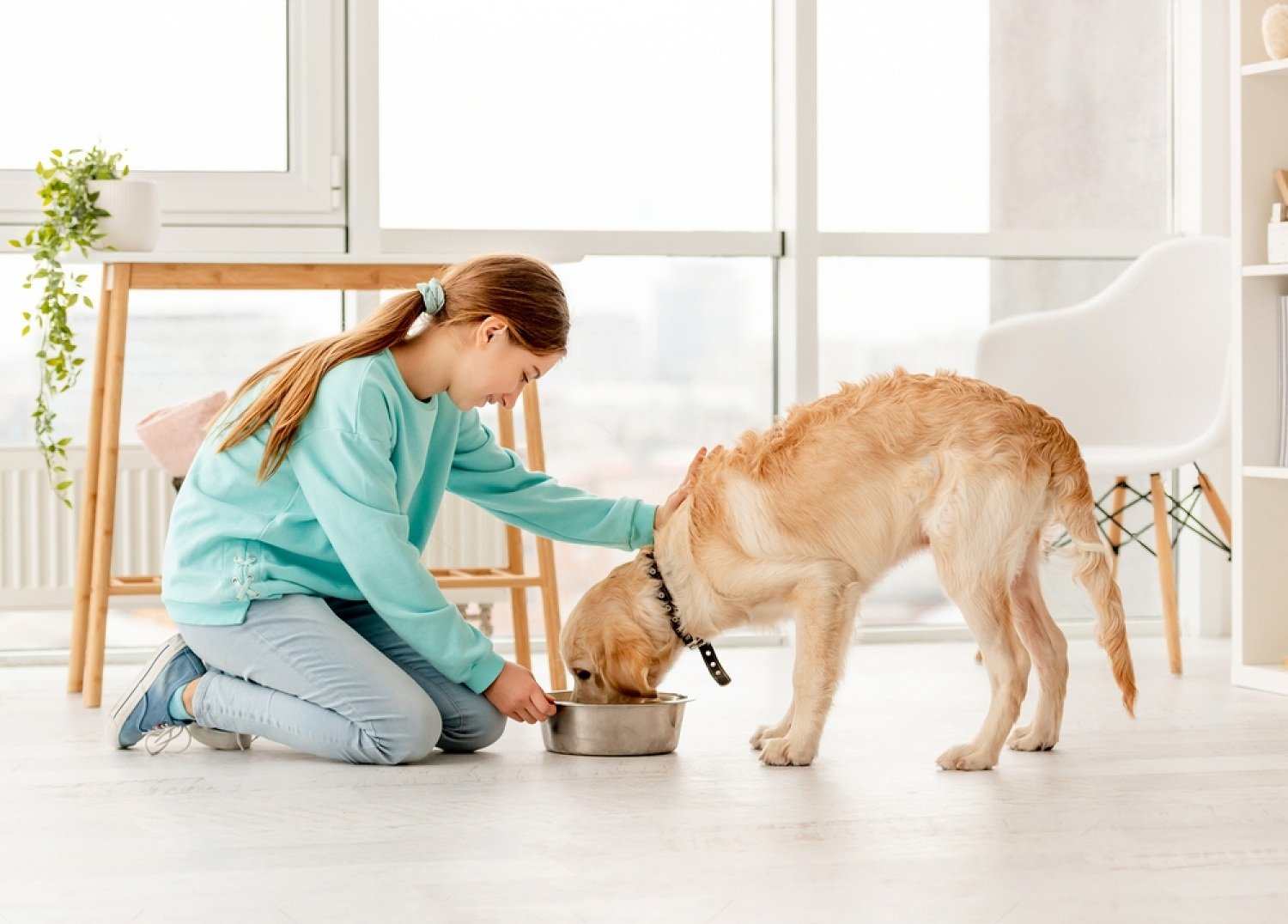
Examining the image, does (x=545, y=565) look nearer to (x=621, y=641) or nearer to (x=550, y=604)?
(x=550, y=604)

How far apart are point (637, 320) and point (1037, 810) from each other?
2.26m

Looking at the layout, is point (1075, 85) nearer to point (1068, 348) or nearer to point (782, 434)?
point (1068, 348)

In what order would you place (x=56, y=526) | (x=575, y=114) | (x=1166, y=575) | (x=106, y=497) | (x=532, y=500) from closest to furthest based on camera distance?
(x=532, y=500) → (x=106, y=497) → (x=1166, y=575) → (x=56, y=526) → (x=575, y=114)

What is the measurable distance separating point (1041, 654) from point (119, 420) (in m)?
1.82

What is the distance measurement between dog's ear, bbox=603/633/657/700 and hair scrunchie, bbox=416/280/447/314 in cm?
58

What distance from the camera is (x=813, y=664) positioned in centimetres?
221

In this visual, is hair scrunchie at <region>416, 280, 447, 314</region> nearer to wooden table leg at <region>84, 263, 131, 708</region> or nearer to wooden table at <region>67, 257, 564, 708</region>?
wooden table at <region>67, 257, 564, 708</region>

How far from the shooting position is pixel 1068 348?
12.3ft

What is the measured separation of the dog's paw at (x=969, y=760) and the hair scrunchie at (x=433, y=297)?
3.35 ft

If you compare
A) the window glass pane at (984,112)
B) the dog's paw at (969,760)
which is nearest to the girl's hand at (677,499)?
the dog's paw at (969,760)

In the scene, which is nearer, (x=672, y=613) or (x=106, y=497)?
(x=672, y=613)

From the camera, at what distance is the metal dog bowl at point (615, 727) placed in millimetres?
2305

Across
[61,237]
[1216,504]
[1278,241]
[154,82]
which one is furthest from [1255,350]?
[154,82]

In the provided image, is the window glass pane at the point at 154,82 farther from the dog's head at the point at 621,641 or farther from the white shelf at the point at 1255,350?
the white shelf at the point at 1255,350
